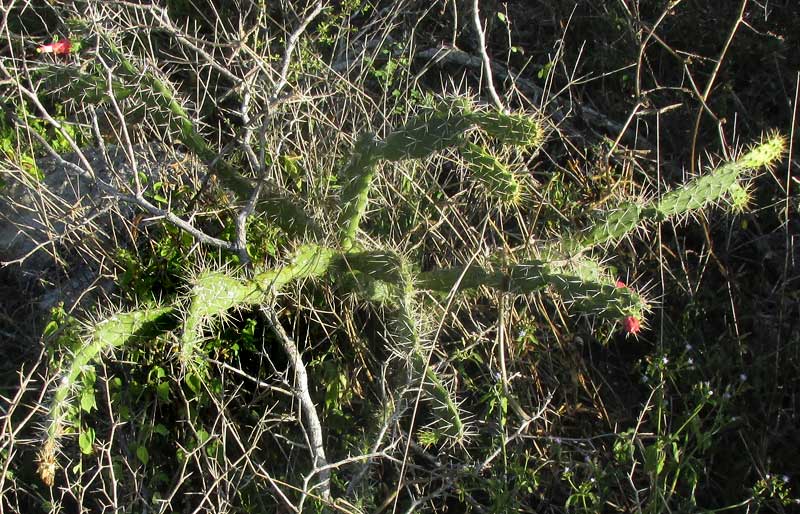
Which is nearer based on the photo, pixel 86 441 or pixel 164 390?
pixel 86 441

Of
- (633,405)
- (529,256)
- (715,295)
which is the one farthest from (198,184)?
(715,295)

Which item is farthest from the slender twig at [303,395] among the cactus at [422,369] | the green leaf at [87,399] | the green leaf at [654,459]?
the green leaf at [654,459]

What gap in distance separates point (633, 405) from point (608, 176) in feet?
2.87

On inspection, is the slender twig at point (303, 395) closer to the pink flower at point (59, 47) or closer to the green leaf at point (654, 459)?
the green leaf at point (654, 459)

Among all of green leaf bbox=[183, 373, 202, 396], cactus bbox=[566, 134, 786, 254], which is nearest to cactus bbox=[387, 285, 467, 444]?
cactus bbox=[566, 134, 786, 254]

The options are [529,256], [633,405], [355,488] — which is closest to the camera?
[355,488]

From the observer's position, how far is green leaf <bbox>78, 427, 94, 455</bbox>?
8.77 feet

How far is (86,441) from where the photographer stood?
2.70 metres

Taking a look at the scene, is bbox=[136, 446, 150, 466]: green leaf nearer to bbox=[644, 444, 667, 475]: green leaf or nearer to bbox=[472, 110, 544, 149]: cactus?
bbox=[472, 110, 544, 149]: cactus

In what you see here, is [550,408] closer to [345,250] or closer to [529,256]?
[529,256]

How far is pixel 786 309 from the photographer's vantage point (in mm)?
3207

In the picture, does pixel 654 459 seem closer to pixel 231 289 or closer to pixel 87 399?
pixel 231 289

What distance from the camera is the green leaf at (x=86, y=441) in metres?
2.67

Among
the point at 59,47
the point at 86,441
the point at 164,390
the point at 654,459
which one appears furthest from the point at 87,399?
the point at 654,459
